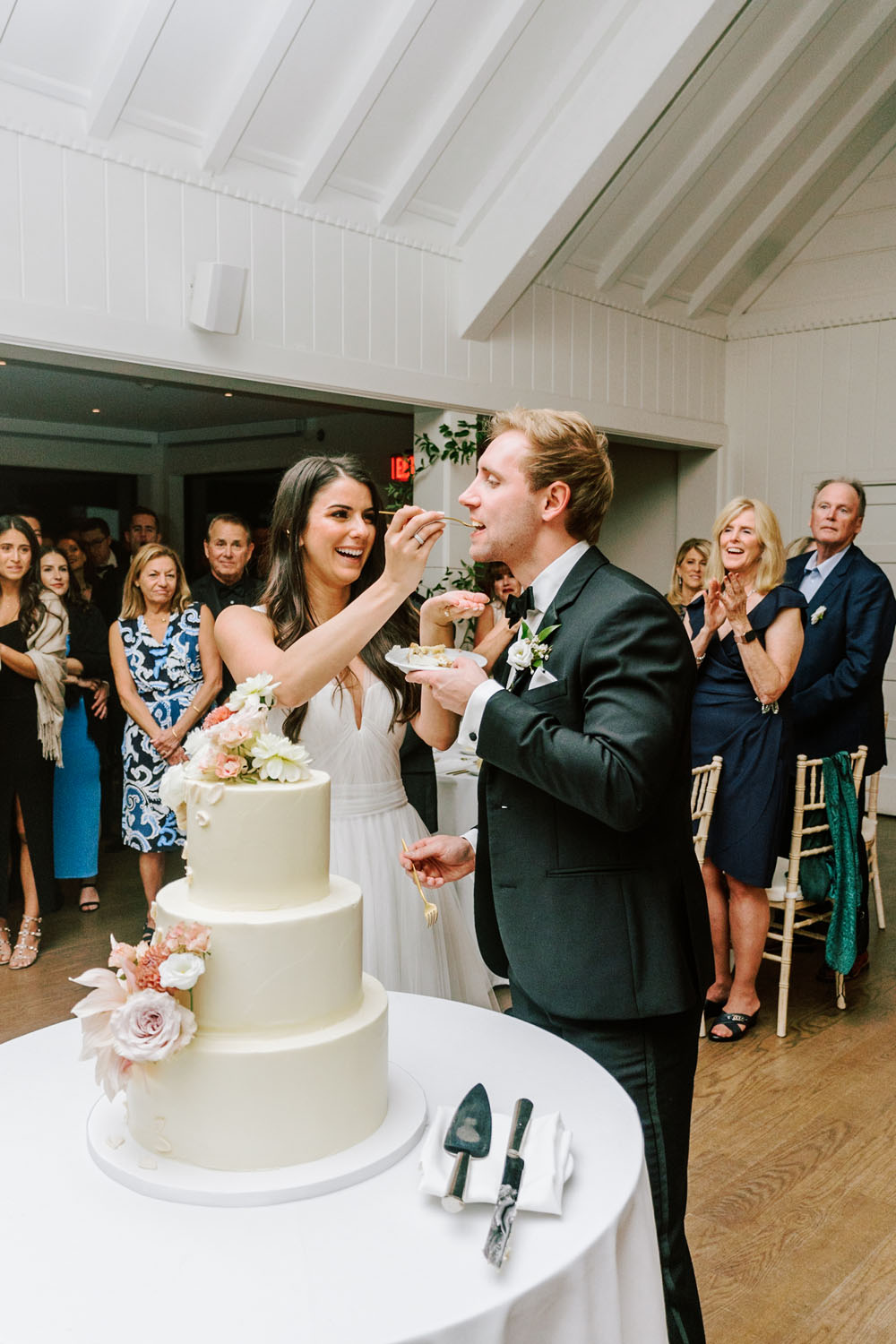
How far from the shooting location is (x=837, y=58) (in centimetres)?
604

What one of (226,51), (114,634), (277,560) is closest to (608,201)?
(226,51)

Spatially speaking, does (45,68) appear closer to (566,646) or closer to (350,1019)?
(566,646)

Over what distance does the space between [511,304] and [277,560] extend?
4094 millimetres

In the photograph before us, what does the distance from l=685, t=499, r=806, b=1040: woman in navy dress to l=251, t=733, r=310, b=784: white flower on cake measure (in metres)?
2.45

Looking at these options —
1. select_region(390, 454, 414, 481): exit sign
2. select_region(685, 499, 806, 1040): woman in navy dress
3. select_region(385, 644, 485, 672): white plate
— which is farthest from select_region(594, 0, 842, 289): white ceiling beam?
select_region(385, 644, 485, 672): white plate

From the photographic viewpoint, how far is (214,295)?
4.61 m

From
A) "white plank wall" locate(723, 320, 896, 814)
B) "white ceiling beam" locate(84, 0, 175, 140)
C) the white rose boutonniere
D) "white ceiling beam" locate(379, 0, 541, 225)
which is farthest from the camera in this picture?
"white plank wall" locate(723, 320, 896, 814)

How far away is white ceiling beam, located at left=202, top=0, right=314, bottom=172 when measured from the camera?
423cm

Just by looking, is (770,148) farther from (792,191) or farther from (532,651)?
(532,651)

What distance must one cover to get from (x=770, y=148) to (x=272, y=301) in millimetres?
3344

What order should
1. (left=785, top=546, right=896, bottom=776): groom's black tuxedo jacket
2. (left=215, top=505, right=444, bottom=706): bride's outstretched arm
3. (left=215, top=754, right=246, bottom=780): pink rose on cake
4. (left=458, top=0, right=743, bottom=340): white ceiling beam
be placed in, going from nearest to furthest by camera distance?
(left=215, top=754, right=246, bottom=780): pink rose on cake
(left=215, top=505, right=444, bottom=706): bride's outstretched arm
(left=785, top=546, right=896, bottom=776): groom's black tuxedo jacket
(left=458, top=0, right=743, bottom=340): white ceiling beam

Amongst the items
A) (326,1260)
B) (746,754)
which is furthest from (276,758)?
(746,754)

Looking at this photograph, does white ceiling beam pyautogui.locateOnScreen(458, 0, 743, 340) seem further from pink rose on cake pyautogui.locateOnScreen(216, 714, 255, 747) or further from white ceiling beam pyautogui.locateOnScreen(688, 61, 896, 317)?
pink rose on cake pyautogui.locateOnScreen(216, 714, 255, 747)

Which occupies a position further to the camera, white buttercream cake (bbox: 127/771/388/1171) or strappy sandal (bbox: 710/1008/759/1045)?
strappy sandal (bbox: 710/1008/759/1045)
